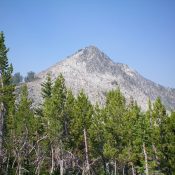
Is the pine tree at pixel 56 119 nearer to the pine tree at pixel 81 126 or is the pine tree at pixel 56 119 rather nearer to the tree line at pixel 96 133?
the tree line at pixel 96 133

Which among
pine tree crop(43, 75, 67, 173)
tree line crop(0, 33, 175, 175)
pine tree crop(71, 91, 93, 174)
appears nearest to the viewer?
tree line crop(0, 33, 175, 175)

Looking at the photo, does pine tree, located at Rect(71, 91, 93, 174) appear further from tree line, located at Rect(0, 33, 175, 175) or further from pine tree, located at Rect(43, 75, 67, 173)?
pine tree, located at Rect(43, 75, 67, 173)

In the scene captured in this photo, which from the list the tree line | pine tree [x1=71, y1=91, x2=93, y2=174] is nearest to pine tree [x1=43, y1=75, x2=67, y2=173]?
the tree line

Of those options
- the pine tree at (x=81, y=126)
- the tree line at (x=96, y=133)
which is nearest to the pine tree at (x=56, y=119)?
the tree line at (x=96, y=133)

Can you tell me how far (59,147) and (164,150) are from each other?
15.3 meters

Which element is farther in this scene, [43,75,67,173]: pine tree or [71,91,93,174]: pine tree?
[71,91,93,174]: pine tree

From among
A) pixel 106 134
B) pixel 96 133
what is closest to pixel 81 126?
pixel 106 134

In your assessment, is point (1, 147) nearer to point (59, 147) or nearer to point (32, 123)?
point (59, 147)

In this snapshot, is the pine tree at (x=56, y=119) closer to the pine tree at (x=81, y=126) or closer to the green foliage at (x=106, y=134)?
the green foliage at (x=106, y=134)

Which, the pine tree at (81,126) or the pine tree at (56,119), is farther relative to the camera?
the pine tree at (81,126)

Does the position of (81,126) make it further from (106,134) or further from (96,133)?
(96,133)

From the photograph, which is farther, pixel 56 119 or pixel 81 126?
pixel 81 126

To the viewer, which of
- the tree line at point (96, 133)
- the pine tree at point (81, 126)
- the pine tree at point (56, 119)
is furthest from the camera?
the pine tree at point (81, 126)

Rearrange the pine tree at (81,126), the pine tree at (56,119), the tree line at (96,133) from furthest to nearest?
the pine tree at (81,126) < the pine tree at (56,119) < the tree line at (96,133)
